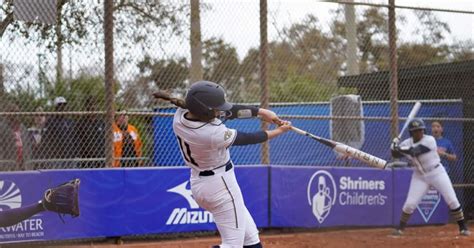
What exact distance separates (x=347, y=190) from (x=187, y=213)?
2751 millimetres

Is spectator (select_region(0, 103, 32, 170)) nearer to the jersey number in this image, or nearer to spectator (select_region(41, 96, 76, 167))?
spectator (select_region(41, 96, 76, 167))

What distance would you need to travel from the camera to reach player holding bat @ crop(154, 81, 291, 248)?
5.88 metres

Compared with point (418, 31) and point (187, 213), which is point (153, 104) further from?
point (418, 31)

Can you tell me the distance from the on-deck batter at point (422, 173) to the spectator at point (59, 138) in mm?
4721

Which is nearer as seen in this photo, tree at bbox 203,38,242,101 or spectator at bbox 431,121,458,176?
tree at bbox 203,38,242,101

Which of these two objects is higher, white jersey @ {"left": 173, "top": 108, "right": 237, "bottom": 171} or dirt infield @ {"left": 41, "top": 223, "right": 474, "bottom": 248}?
white jersey @ {"left": 173, "top": 108, "right": 237, "bottom": 171}

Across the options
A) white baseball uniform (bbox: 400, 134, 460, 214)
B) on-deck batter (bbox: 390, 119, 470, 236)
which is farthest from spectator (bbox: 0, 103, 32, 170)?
white baseball uniform (bbox: 400, 134, 460, 214)

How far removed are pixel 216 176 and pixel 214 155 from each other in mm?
169

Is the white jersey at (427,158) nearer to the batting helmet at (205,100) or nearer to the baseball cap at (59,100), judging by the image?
the baseball cap at (59,100)

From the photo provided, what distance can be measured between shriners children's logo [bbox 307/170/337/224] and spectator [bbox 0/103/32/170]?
13.6 feet

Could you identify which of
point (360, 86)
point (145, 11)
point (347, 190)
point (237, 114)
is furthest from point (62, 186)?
point (360, 86)

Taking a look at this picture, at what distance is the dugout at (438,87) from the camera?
12492 mm

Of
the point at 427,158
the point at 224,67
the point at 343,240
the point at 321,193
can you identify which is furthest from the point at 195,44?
the point at 427,158

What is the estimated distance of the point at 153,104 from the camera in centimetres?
1027
